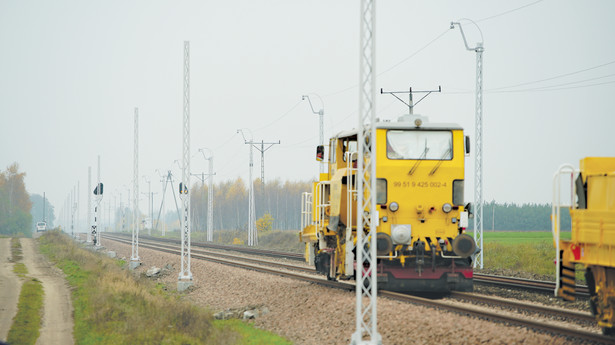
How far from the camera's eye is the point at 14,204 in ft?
441

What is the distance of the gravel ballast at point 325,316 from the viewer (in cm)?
1155

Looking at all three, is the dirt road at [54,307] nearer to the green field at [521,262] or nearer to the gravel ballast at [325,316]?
the gravel ballast at [325,316]

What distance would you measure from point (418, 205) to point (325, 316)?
142 inches

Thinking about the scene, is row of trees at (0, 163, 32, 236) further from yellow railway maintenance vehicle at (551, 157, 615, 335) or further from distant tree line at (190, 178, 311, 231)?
yellow railway maintenance vehicle at (551, 157, 615, 335)

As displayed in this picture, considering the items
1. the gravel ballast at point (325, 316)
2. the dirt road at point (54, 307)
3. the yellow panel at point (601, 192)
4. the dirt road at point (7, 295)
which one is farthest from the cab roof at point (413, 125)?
the dirt road at point (7, 295)

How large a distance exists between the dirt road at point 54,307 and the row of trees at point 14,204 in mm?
89544

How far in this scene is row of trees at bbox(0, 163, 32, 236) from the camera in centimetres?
12167

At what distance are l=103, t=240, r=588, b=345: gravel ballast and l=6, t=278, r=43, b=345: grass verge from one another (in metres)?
4.80

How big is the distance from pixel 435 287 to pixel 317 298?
10.1ft

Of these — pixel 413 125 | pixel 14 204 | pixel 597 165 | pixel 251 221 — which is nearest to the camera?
pixel 597 165

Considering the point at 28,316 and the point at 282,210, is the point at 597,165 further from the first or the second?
the point at 282,210

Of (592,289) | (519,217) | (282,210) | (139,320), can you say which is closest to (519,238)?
(139,320)

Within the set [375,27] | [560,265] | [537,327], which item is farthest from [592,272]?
[375,27]

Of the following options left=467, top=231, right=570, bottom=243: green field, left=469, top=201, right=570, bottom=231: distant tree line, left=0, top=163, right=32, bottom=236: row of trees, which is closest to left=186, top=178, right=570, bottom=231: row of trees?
left=469, top=201, right=570, bottom=231: distant tree line
